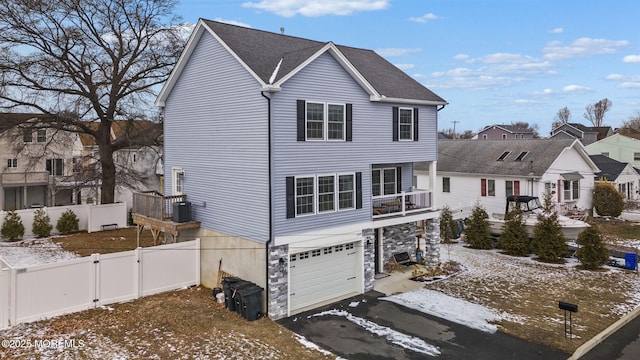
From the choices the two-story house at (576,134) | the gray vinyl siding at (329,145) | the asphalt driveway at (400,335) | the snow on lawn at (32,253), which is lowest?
the asphalt driveway at (400,335)

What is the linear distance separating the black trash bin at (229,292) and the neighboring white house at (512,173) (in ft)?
66.4

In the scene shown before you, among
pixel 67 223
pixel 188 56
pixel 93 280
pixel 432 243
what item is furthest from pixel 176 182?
pixel 432 243

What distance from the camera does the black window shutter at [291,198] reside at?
1417 cm

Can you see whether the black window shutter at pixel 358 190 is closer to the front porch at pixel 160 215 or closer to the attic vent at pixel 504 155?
the front porch at pixel 160 215

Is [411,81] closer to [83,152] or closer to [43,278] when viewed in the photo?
[43,278]

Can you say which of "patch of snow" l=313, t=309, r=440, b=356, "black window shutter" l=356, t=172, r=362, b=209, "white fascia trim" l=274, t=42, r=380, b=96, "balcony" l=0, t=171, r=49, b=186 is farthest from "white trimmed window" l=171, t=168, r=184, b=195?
"balcony" l=0, t=171, r=49, b=186

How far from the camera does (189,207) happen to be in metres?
16.9

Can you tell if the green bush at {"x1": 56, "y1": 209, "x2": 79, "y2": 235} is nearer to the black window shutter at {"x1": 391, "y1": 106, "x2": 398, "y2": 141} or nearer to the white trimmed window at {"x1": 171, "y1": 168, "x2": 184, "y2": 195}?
the white trimmed window at {"x1": 171, "y1": 168, "x2": 184, "y2": 195}

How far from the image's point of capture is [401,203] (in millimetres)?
18641

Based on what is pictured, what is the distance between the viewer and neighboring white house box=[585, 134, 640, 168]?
45625 mm

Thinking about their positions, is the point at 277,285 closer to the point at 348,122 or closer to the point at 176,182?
the point at 348,122

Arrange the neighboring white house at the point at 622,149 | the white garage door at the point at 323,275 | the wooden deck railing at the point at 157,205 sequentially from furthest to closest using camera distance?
the neighboring white house at the point at 622,149
the wooden deck railing at the point at 157,205
the white garage door at the point at 323,275

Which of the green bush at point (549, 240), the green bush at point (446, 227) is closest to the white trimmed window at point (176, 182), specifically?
the green bush at point (446, 227)

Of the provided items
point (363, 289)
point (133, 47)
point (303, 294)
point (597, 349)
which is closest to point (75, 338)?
point (303, 294)
